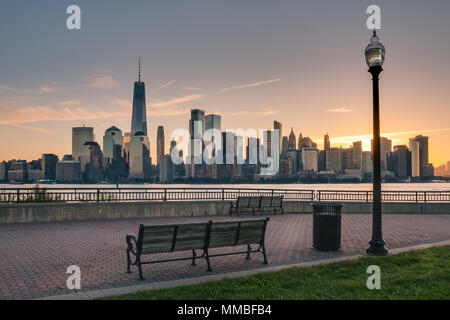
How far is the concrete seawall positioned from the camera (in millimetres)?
16812

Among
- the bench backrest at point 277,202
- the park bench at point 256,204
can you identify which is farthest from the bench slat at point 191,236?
the bench backrest at point 277,202

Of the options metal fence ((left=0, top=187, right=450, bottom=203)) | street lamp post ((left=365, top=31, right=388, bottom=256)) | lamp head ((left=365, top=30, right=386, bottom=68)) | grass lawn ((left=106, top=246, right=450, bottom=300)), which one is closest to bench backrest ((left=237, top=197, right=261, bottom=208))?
metal fence ((left=0, top=187, right=450, bottom=203))

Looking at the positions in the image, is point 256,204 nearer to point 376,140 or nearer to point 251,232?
point 376,140

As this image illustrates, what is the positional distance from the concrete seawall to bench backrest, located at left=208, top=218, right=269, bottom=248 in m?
11.1

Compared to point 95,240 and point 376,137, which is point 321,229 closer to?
point 376,137

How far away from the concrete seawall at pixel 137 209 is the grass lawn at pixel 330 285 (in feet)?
41.2

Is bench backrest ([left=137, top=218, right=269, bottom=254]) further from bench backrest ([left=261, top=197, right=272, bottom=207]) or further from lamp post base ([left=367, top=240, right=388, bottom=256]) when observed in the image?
bench backrest ([left=261, top=197, right=272, bottom=207])

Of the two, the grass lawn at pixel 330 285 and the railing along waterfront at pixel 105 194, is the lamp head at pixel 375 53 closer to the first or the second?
the grass lawn at pixel 330 285

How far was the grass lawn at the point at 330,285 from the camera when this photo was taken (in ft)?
20.0

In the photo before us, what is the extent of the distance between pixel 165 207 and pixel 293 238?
8.74 metres

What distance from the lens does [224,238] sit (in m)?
8.42

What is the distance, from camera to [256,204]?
2106 centimetres
